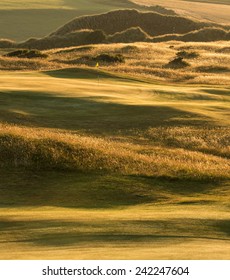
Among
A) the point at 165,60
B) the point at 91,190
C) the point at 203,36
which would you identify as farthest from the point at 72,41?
the point at 91,190

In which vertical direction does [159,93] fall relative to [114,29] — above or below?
below

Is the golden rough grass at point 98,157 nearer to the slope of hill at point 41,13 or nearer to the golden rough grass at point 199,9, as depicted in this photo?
the slope of hill at point 41,13

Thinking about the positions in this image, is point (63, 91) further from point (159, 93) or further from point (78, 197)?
point (78, 197)

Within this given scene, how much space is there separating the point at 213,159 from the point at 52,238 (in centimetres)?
1495

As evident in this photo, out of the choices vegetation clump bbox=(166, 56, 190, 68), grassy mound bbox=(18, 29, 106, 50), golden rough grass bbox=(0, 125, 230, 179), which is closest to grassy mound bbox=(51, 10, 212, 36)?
grassy mound bbox=(18, 29, 106, 50)

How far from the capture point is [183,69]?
6488cm

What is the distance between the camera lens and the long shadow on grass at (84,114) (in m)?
37.1

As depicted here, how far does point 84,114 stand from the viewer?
39031mm

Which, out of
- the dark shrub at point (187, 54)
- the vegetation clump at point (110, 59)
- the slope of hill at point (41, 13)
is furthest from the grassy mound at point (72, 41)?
the slope of hill at point (41, 13)

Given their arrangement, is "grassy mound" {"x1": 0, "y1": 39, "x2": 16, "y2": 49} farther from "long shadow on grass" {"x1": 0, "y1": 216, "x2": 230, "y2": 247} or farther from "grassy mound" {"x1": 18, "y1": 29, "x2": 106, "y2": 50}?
"long shadow on grass" {"x1": 0, "y1": 216, "x2": 230, "y2": 247}

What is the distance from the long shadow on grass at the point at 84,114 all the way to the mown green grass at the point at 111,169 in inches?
2.1

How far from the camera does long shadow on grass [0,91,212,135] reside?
37094mm

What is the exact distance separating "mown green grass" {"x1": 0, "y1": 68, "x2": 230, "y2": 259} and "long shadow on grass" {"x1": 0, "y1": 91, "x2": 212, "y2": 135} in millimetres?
53
